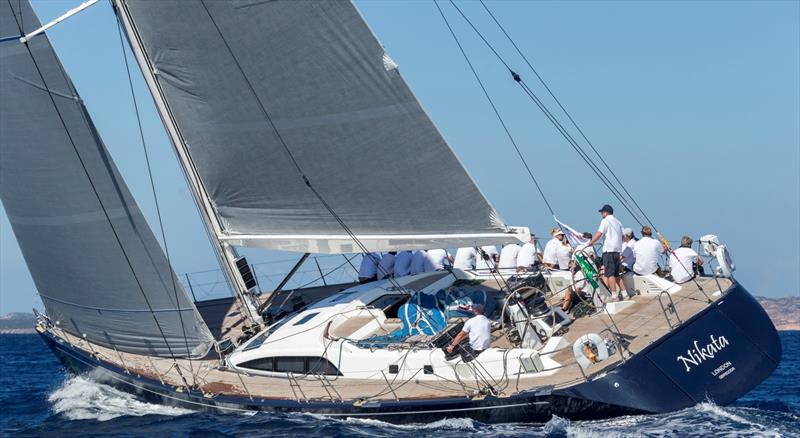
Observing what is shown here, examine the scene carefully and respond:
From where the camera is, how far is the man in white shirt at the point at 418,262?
17.8m

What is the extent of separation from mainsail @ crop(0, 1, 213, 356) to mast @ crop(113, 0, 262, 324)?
3.38 feet

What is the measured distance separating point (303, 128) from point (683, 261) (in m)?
6.15

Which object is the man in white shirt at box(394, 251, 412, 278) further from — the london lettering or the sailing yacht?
the london lettering

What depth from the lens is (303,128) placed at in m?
14.1

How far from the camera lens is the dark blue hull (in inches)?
439

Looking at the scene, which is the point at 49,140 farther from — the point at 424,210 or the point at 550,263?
the point at 550,263

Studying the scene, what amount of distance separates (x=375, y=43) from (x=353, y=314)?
4.22 meters

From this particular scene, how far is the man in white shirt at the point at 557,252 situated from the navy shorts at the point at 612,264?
1737 mm

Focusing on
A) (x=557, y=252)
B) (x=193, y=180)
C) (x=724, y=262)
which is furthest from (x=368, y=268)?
(x=724, y=262)

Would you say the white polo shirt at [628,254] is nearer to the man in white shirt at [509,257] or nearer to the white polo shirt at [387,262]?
the man in white shirt at [509,257]

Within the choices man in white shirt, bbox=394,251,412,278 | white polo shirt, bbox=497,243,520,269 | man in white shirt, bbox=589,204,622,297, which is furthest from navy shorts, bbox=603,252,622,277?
man in white shirt, bbox=394,251,412,278

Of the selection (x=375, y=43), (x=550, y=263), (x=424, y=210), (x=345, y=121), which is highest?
(x=375, y=43)

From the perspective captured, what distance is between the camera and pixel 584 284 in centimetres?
1462

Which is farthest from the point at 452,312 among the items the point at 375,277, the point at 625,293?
the point at 375,277
